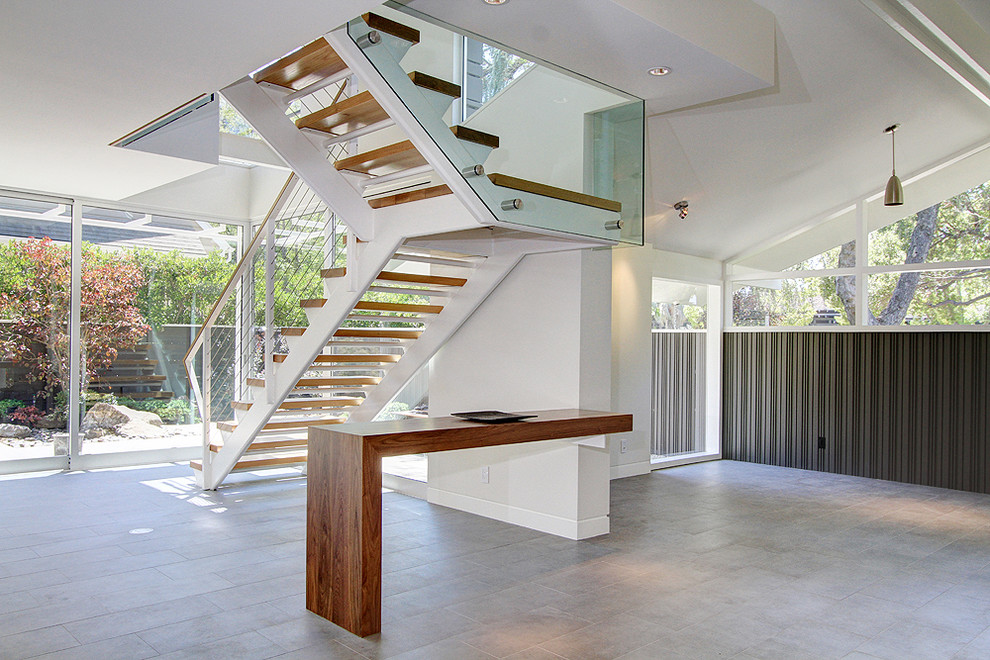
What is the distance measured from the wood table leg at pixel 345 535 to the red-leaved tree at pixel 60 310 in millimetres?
4717

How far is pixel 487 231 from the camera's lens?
174 inches

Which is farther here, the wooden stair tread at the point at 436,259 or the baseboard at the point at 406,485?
the baseboard at the point at 406,485

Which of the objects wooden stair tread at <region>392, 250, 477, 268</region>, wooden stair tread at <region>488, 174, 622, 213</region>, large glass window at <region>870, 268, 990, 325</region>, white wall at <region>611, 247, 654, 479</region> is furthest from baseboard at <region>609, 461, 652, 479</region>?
wooden stair tread at <region>488, 174, 622, 213</region>

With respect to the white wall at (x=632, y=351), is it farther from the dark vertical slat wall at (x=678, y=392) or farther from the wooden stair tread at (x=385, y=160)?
the wooden stair tread at (x=385, y=160)

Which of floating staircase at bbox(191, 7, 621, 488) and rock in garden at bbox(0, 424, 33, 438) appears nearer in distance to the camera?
floating staircase at bbox(191, 7, 621, 488)

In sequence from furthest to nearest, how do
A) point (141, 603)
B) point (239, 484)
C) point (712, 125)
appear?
point (239, 484) → point (712, 125) → point (141, 603)

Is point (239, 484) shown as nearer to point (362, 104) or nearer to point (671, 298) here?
point (362, 104)

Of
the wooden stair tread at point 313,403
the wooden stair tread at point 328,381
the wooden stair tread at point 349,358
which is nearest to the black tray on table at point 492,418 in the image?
the wooden stair tread at point 349,358

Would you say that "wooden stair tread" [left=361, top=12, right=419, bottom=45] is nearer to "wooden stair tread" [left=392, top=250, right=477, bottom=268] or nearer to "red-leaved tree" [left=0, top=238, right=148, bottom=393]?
"wooden stair tread" [left=392, top=250, right=477, bottom=268]

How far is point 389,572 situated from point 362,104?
8.31ft

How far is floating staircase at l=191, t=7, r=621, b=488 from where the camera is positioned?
361cm

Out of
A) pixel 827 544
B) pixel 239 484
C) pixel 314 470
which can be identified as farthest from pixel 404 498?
pixel 827 544

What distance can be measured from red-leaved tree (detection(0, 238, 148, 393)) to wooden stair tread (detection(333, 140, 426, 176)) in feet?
14.0

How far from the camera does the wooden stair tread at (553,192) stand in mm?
3662
